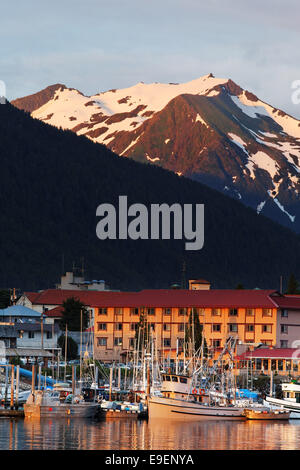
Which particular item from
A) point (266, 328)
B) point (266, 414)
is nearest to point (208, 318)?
point (266, 328)

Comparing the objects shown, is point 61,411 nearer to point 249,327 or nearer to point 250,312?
point 249,327

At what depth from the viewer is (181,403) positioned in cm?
11094

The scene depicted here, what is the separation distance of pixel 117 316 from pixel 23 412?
271 ft

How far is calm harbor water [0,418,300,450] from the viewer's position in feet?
285

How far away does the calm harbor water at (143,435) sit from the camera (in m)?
86.8

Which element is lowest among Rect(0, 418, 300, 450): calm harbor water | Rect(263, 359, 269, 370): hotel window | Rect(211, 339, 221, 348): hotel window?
Rect(0, 418, 300, 450): calm harbor water

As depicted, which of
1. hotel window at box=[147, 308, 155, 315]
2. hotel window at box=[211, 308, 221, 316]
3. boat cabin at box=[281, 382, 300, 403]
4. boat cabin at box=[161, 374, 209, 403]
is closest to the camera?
boat cabin at box=[161, 374, 209, 403]

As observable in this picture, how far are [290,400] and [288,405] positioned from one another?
1115 millimetres

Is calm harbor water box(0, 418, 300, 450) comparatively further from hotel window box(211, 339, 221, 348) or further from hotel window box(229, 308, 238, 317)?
hotel window box(229, 308, 238, 317)

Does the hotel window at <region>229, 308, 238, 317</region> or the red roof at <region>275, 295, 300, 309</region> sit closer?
the red roof at <region>275, 295, 300, 309</region>

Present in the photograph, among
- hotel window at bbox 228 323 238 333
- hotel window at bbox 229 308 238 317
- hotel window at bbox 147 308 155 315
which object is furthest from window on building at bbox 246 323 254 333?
hotel window at bbox 147 308 155 315

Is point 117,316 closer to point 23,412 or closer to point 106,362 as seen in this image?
point 106,362

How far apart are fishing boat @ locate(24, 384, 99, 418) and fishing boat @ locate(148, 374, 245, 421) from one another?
226 inches

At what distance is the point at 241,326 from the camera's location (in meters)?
186
